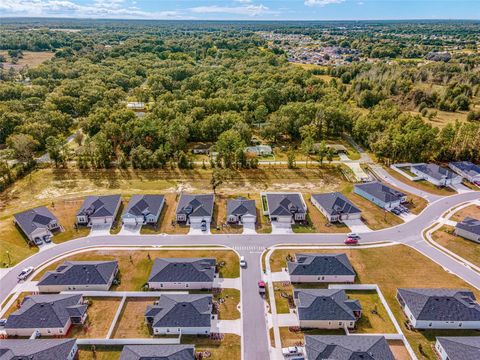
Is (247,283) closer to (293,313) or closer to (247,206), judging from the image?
(293,313)

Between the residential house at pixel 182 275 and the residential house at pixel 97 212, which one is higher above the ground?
the residential house at pixel 182 275

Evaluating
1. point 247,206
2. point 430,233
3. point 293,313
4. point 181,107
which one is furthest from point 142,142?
point 430,233

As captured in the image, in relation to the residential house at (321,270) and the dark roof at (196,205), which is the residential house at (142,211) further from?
the residential house at (321,270)

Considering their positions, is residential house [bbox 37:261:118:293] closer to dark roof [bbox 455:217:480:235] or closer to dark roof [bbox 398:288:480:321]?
dark roof [bbox 398:288:480:321]

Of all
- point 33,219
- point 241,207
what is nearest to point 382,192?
point 241,207

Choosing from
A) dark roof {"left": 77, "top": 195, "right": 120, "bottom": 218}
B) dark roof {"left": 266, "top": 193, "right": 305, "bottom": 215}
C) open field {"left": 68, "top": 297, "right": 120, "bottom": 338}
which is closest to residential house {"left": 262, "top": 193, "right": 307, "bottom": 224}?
dark roof {"left": 266, "top": 193, "right": 305, "bottom": 215}

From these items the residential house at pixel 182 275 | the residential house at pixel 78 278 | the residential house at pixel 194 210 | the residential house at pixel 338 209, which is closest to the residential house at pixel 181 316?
the residential house at pixel 182 275
